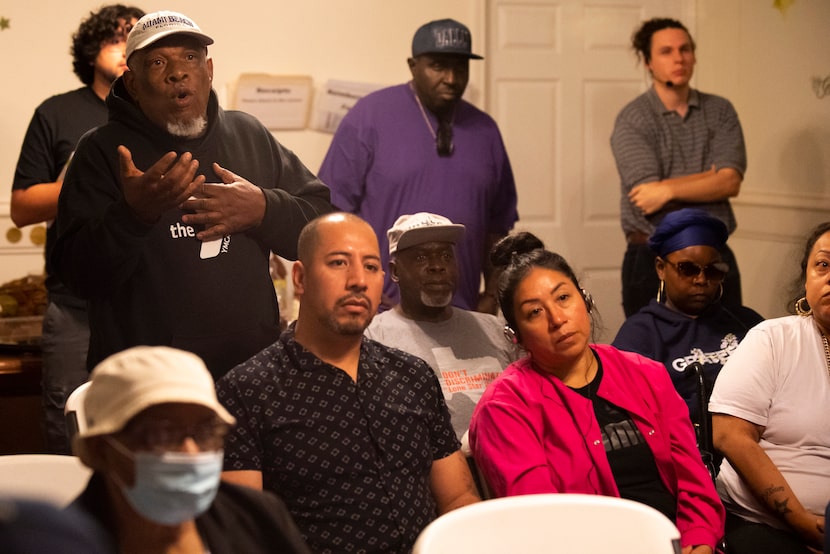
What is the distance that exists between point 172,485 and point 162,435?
0.07 m

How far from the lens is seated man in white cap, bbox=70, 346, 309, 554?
1.33 meters

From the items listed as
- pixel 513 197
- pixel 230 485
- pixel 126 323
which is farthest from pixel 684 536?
pixel 513 197

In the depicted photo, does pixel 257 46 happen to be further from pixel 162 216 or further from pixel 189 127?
pixel 162 216

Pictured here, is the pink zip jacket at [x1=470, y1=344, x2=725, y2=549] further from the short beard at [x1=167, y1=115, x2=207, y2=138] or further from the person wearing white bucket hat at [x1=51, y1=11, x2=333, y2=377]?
the short beard at [x1=167, y1=115, x2=207, y2=138]

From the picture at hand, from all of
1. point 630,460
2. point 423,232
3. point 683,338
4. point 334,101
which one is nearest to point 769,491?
point 630,460

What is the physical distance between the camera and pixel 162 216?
2.24 metres

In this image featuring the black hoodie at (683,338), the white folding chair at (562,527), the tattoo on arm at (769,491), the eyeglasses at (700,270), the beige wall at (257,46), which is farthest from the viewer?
the beige wall at (257,46)

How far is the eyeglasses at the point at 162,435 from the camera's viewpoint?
1.34 meters

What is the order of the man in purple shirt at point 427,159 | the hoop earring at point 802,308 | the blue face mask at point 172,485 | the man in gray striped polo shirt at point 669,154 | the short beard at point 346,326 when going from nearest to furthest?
1. the blue face mask at point 172,485
2. the short beard at point 346,326
3. the hoop earring at point 802,308
4. the man in purple shirt at point 427,159
5. the man in gray striped polo shirt at point 669,154

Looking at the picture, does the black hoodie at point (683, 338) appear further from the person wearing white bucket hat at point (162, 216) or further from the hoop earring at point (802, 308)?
the person wearing white bucket hat at point (162, 216)

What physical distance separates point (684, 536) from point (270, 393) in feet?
3.11

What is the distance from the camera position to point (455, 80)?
3.43 metres

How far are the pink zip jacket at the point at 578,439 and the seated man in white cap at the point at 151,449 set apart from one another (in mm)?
908

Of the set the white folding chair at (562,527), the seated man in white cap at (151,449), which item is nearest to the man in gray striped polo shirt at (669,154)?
the white folding chair at (562,527)
